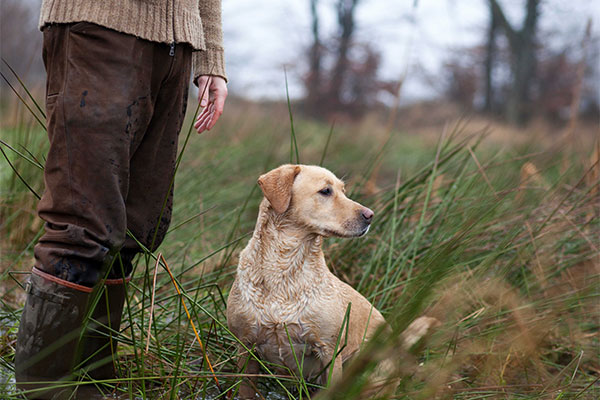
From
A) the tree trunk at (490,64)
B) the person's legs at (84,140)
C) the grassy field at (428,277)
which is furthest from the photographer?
the tree trunk at (490,64)

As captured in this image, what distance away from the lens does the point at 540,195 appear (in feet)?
11.7

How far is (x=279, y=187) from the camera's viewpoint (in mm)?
2383

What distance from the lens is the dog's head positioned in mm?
2367

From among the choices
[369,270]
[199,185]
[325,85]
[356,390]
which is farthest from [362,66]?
[356,390]

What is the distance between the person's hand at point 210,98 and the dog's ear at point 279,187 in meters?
0.32

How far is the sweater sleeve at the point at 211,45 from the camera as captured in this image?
2.27m

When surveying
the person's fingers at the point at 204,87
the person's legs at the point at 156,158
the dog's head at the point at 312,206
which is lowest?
the dog's head at the point at 312,206

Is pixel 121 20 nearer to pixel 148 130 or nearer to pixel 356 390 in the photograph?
pixel 148 130

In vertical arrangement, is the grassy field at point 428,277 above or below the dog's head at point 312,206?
below

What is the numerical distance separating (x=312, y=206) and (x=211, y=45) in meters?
0.79

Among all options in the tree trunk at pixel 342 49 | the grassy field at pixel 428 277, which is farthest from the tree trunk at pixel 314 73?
the grassy field at pixel 428 277

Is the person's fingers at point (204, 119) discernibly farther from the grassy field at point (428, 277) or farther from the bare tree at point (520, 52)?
the bare tree at point (520, 52)

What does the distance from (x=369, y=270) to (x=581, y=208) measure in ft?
5.19

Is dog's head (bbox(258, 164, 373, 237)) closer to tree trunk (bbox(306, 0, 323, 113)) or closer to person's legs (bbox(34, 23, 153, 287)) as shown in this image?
person's legs (bbox(34, 23, 153, 287))
